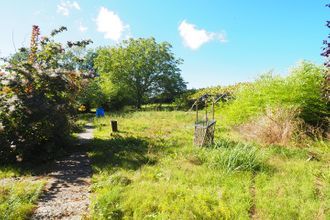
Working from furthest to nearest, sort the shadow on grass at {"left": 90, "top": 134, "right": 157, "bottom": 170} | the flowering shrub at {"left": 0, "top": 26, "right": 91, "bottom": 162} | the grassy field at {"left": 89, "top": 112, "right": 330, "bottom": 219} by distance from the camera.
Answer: the flowering shrub at {"left": 0, "top": 26, "right": 91, "bottom": 162} < the shadow on grass at {"left": 90, "top": 134, "right": 157, "bottom": 170} < the grassy field at {"left": 89, "top": 112, "right": 330, "bottom": 219}

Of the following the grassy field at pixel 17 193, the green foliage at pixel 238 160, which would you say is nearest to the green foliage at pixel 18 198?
the grassy field at pixel 17 193

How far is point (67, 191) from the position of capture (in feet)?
21.4

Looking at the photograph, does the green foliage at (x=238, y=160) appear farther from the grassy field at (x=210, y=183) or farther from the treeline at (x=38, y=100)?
the treeline at (x=38, y=100)

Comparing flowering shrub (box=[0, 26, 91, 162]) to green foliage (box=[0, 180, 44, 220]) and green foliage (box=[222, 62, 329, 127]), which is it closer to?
green foliage (box=[0, 180, 44, 220])

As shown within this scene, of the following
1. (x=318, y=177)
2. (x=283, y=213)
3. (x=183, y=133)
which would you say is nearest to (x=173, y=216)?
(x=283, y=213)

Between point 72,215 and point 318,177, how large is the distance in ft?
16.7

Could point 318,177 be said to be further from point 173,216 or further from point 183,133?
point 183,133

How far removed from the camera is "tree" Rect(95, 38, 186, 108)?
33.3 m

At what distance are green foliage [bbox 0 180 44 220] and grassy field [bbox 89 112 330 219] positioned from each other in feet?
3.43

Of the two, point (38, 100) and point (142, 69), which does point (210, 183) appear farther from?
point (142, 69)

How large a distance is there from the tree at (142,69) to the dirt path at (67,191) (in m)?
23.9

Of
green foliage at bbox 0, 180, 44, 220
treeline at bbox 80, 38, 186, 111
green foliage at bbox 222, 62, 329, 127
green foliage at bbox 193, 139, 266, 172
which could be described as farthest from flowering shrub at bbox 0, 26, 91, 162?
treeline at bbox 80, 38, 186, 111

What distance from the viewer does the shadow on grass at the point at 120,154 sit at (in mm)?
8266

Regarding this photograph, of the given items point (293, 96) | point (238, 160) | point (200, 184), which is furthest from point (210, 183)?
point (293, 96)
